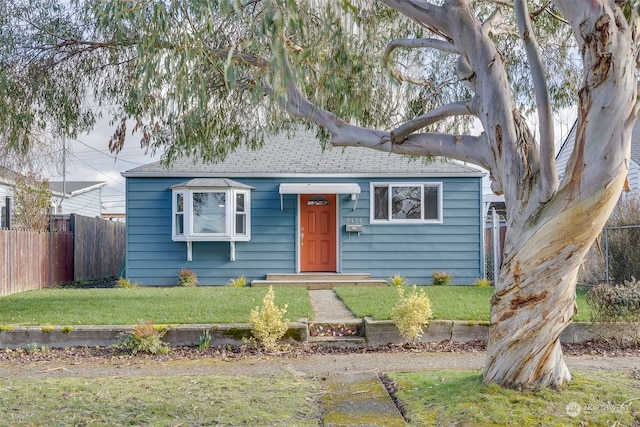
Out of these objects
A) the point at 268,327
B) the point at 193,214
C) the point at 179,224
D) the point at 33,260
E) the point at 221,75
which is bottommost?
the point at 268,327

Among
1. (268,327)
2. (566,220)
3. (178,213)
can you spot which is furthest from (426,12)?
(178,213)

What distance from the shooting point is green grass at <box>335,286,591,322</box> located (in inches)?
333

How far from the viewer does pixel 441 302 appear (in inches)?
404

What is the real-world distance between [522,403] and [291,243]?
35.5ft

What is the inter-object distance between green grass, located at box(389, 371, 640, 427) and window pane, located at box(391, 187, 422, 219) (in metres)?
9.93

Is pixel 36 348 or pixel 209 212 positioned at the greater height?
pixel 209 212

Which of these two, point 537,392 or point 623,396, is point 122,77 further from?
point 623,396

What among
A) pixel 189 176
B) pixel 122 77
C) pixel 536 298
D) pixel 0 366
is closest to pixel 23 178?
pixel 189 176

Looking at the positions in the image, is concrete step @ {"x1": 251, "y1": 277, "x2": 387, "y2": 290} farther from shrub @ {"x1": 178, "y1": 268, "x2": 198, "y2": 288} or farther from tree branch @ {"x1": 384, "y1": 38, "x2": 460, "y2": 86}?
tree branch @ {"x1": 384, "y1": 38, "x2": 460, "y2": 86}

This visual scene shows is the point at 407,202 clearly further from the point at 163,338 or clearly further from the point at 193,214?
the point at 163,338

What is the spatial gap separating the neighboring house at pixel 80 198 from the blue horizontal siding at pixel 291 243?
41.9 feet

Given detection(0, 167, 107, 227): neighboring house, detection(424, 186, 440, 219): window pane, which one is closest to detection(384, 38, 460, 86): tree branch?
detection(424, 186, 440, 219): window pane

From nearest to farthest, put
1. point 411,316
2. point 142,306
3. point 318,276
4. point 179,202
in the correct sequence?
point 411,316
point 142,306
point 318,276
point 179,202

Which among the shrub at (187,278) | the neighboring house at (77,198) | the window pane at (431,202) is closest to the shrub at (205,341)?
the shrub at (187,278)
